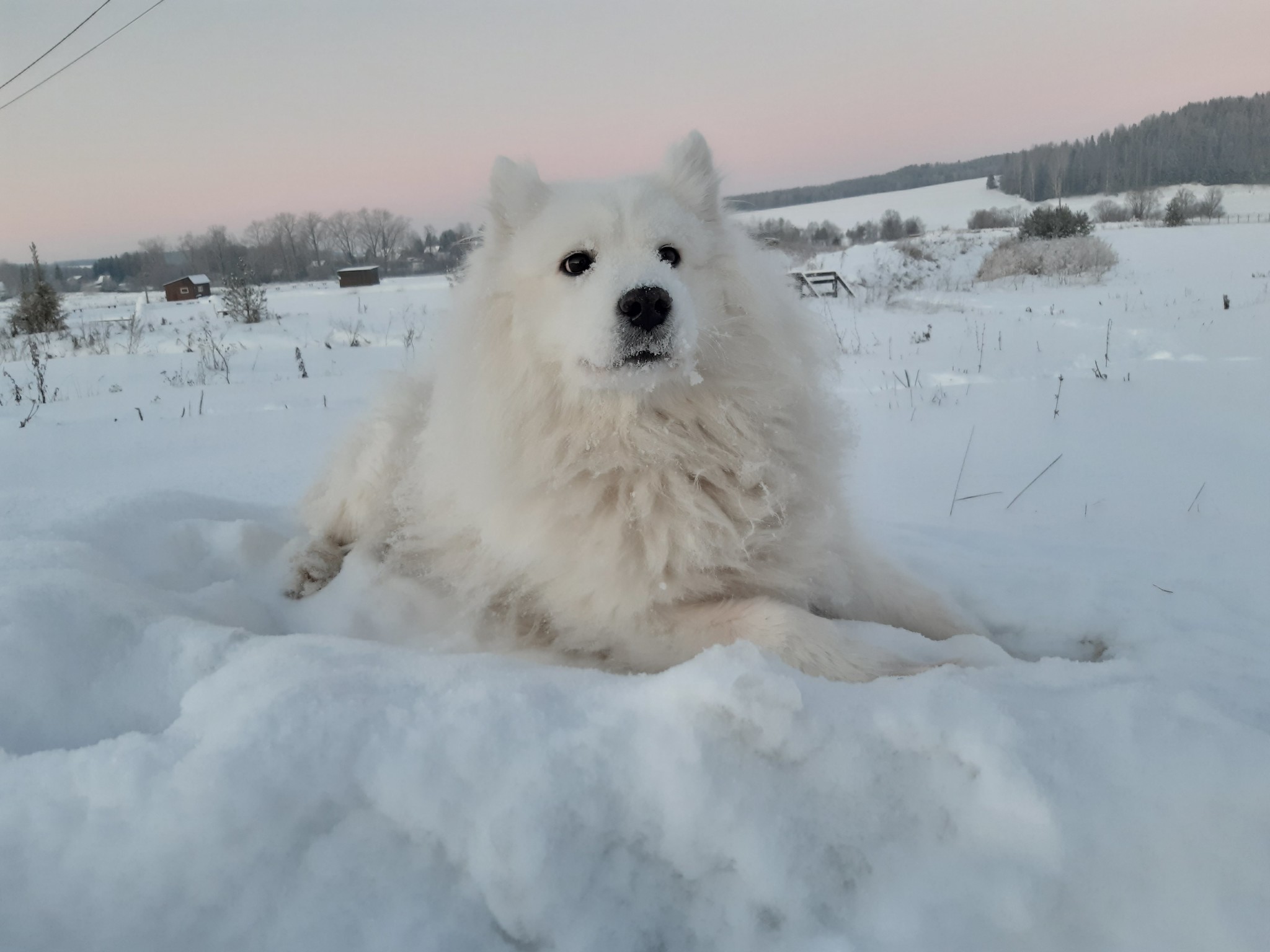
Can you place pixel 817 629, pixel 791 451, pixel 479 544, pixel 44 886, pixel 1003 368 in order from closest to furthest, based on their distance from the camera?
pixel 44 886, pixel 817 629, pixel 791 451, pixel 479 544, pixel 1003 368

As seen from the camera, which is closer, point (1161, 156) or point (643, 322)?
point (643, 322)

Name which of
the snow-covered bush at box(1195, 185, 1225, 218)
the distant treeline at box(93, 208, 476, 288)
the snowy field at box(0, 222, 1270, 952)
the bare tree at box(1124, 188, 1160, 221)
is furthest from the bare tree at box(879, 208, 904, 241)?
the snowy field at box(0, 222, 1270, 952)

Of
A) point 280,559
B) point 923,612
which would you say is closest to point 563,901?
point 923,612

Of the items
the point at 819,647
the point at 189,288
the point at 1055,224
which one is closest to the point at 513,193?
the point at 819,647

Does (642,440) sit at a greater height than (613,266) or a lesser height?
lesser

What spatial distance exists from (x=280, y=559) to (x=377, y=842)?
8.61 ft

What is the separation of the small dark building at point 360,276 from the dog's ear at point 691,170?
4038 centimetres

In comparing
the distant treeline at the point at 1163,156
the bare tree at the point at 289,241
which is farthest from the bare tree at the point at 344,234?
the distant treeline at the point at 1163,156

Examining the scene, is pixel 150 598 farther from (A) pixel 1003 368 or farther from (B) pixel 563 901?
(A) pixel 1003 368

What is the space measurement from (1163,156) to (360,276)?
4489 cm

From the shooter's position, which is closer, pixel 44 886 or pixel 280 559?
pixel 44 886

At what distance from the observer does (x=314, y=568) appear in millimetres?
3402

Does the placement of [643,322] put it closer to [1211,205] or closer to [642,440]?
[642,440]

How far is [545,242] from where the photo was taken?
2.83 metres
